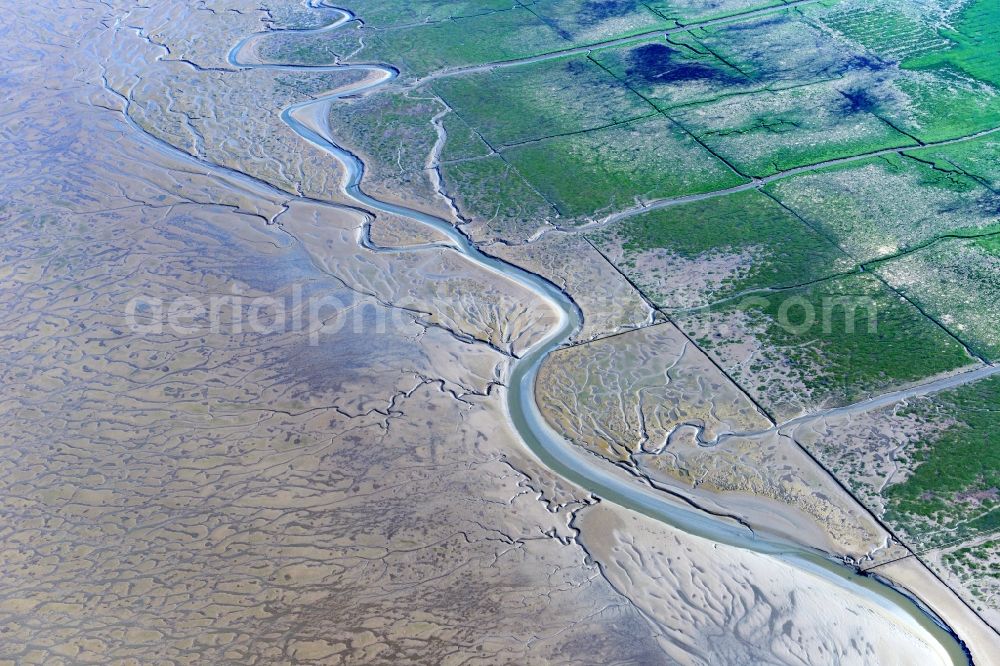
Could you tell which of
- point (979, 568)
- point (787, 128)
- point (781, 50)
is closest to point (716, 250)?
point (787, 128)

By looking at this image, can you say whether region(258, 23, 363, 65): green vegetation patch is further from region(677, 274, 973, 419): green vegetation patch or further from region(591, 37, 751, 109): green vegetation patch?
region(677, 274, 973, 419): green vegetation patch

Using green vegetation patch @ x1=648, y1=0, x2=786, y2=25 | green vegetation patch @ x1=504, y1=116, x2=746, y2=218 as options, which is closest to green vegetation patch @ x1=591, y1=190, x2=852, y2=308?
green vegetation patch @ x1=504, y1=116, x2=746, y2=218

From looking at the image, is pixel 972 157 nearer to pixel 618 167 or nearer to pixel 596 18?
pixel 618 167

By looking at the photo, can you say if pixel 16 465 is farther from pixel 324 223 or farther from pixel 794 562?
pixel 794 562

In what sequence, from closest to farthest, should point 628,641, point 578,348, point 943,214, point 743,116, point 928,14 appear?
point 628,641 → point 578,348 → point 943,214 → point 743,116 → point 928,14

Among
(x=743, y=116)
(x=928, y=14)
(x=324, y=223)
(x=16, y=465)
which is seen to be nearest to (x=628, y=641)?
(x=16, y=465)

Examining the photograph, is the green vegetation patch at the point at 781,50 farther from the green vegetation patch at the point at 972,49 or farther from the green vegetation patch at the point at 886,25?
the green vegetation patch at the point at 972,49
